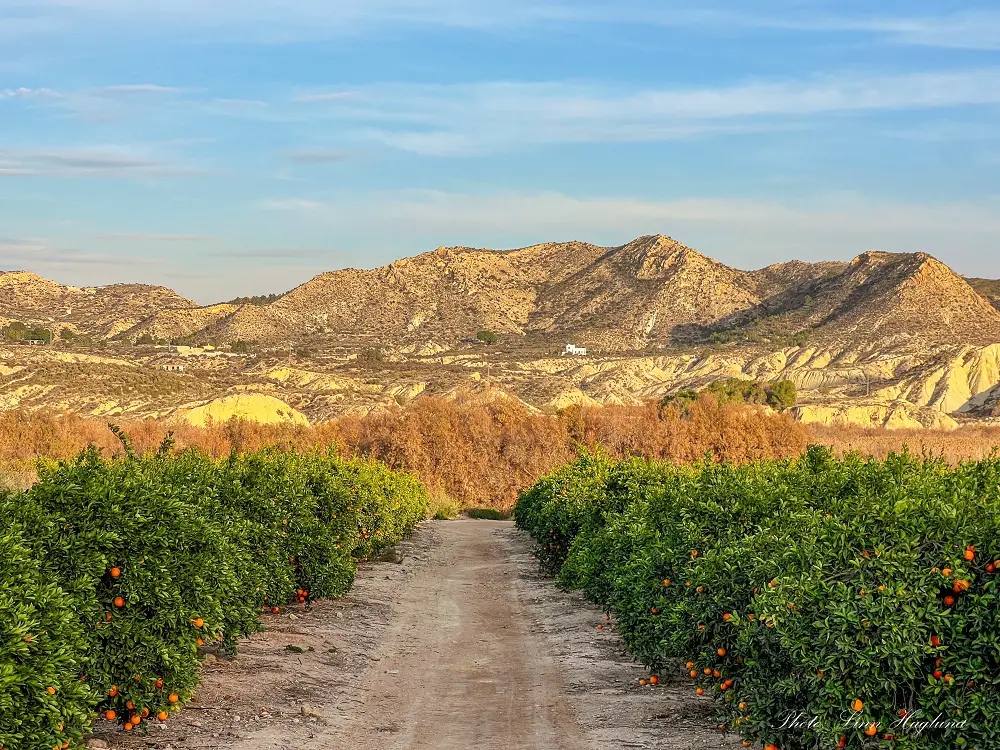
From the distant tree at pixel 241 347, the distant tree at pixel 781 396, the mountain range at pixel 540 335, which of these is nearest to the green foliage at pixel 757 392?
the distant tree at pixel 781 396

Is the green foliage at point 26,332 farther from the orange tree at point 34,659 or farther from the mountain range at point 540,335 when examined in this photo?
the orange tree at point 34,659

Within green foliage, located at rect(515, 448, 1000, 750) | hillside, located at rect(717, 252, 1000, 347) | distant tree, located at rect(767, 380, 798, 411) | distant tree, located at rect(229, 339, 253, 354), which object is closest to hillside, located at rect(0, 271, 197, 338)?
distant tree, located at rect(229, 339, 253, 354)

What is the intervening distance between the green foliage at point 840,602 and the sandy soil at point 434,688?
711 mm

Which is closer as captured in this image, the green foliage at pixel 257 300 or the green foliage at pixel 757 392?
the green foliage at pixel 757 392

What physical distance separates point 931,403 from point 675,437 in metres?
52.0

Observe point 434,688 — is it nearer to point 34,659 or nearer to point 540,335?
point 34,659

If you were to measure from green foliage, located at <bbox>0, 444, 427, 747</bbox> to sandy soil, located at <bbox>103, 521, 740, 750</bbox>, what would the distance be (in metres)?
0.58

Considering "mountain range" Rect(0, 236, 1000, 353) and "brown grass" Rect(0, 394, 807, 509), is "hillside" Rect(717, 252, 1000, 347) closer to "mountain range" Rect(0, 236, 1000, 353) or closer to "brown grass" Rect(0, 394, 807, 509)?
"mountain range" Rect(0, 236, 1000, 353)

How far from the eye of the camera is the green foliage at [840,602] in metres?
5.61

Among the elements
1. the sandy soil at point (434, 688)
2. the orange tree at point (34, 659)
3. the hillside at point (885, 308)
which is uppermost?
the hillside at point (885, 308)

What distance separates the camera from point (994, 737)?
210 inches

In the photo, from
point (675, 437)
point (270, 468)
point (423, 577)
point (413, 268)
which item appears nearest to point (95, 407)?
point (675, 437)

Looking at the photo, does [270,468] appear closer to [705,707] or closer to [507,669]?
[507,669]

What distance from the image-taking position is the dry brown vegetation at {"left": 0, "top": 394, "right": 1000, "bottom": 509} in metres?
42.3
